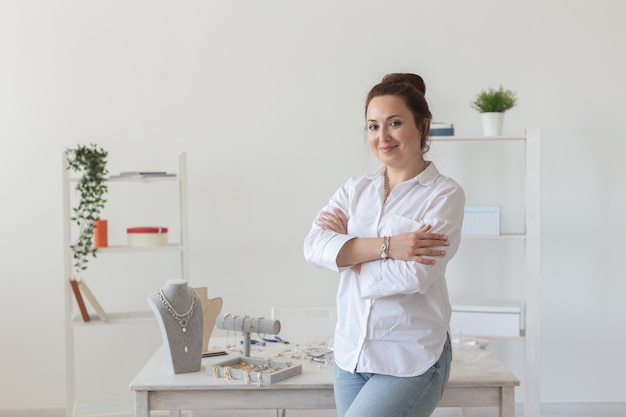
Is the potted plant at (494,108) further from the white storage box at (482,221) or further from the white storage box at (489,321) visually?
the white storage box at (489,321)

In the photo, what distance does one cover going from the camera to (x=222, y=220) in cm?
422

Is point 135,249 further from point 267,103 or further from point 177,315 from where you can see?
point 177,315

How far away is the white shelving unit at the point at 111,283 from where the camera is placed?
3.55 meters

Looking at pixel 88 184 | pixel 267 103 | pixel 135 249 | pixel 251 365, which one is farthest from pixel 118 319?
pixel 251 365

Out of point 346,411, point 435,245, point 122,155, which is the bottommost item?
point 346,411

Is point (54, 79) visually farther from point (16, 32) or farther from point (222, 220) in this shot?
point (222, 220)

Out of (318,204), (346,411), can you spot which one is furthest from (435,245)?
(318,204)

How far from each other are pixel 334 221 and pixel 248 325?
0.59m

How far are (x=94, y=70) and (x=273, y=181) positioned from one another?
118cm

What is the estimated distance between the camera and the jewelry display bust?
7.98 ft

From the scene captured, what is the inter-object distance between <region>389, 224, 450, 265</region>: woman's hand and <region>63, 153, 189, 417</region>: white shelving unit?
6.50 ft

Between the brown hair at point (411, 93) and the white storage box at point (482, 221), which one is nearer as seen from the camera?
the brown hair at point (411, 93)

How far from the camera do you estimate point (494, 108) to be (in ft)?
12.7

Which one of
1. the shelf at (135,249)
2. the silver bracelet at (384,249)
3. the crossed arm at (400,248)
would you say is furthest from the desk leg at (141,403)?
the shelf at (135,249)
